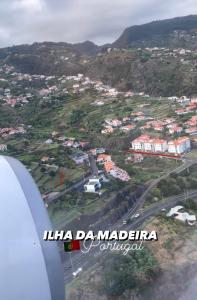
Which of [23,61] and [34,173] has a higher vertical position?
[23,61]

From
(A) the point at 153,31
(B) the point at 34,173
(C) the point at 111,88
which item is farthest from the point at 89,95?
(A) the point at 153,31

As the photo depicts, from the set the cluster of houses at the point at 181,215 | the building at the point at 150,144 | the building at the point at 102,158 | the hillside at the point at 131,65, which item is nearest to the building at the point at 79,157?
the building at the point at 102,158

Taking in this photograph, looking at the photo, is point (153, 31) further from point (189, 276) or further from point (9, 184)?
point (9, 184)

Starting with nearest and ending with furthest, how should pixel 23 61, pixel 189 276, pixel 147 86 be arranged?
pixel 189 276 → pixel 147 86 → pixel 23 61

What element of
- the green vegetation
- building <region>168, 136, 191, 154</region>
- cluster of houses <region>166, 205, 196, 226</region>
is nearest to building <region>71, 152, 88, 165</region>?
building <region>168, 136, 191, 154</region>

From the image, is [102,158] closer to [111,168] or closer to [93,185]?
[111,168]

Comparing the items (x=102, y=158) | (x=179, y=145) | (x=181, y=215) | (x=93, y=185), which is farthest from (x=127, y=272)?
(x=179, y=145)

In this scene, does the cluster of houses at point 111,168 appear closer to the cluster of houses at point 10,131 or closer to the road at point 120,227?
the road at point 120,227
